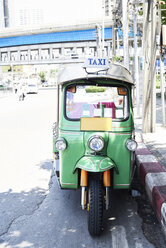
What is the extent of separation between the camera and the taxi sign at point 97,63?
4312mm

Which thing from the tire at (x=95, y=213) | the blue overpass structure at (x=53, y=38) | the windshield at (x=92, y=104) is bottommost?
the tire at (x=95, y=213)

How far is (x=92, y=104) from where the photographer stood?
459 centimetres

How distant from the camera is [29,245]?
373 cm

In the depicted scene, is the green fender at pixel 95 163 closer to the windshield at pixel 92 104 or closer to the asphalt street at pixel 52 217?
the windshield at pixel 92 104

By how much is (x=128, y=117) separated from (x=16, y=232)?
2176 millimetres

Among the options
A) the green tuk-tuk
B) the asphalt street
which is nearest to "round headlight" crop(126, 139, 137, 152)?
the green tuk-tuk

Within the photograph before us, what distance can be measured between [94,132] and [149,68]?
6.20 metres

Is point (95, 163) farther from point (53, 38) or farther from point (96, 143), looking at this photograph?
point (53, 38)

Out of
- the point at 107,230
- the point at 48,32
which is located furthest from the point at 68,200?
the point at 48,32

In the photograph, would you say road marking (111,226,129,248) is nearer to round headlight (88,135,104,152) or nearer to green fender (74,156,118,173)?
green fender (74,156,118,173)

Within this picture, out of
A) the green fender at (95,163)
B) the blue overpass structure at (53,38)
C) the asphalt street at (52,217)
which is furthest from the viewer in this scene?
the blue overpass structure at (53,38)

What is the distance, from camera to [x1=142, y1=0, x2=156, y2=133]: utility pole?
32.2 feet


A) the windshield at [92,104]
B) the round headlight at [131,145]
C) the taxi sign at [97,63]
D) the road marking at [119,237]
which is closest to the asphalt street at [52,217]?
the road marking at [119,237]

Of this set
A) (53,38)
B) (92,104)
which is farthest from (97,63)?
(53,38)
